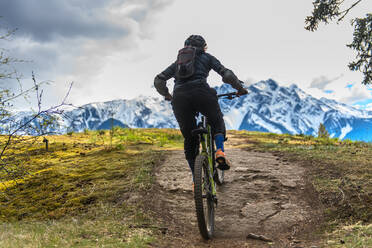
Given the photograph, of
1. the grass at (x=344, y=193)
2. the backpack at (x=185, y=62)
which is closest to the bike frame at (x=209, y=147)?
the backpack at (x=185, y=62)

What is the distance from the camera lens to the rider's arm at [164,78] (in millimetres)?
4676

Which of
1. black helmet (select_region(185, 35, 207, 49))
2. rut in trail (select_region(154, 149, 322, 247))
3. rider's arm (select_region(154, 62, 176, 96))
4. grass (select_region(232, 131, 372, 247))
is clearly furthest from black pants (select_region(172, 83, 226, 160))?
grass (select_region(232, 131, 372, 247))

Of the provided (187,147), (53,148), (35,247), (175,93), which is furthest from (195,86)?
(53,148)

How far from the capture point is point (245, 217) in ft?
15.8

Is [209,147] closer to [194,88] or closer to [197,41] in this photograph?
[194,88]

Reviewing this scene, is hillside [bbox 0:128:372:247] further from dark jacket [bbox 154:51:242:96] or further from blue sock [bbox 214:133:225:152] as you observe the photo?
dark jacket [bbox 154:51:242:96]

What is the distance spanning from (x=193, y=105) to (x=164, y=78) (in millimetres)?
790

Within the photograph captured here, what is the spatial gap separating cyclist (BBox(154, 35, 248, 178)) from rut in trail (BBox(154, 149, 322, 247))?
105 centimetres

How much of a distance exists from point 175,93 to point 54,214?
302cm

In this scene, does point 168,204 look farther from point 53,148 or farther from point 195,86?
point 53,148

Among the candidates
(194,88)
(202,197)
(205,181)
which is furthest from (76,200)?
(194,88)

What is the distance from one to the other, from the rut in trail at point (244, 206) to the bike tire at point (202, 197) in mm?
182

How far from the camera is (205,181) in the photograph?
13.7 feet

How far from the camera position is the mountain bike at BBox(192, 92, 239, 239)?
3.64 m
